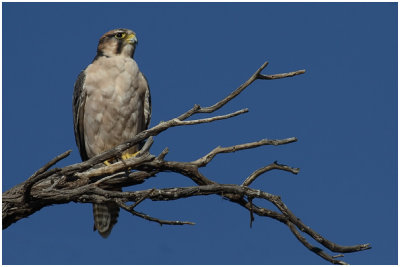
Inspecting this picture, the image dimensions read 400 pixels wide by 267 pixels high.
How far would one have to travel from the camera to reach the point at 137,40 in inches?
321

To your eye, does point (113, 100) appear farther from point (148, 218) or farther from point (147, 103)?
point (148, 218)

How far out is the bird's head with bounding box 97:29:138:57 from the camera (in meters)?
8.13

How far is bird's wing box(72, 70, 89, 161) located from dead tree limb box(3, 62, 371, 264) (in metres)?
1.71

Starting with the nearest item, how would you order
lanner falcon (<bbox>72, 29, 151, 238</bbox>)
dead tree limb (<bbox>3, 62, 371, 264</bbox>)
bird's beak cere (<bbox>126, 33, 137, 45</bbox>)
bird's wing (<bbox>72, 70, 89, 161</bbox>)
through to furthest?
dead tree limb (<bbox>3, 62, 371, 264</bbox>) → lanner falcon (<bbox>72, 29, 151, 238</bbox>) → bird's wing (<bbox>72, 70, 89, 161</bbox>) → bird's beak cere (<bbox>126, 33, 137, 45</bbox>)

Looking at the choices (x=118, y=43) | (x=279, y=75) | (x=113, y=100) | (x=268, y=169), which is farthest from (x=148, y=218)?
(x=118, y=43)

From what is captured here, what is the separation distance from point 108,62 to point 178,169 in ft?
6.78

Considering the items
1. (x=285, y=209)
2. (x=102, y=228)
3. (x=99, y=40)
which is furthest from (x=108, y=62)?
(x=285, y=209)

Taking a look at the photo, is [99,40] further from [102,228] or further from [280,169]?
[280,169]

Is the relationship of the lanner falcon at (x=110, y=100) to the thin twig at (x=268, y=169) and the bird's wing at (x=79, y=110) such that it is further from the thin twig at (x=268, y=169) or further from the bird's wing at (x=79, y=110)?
the thin twig at (x=268, y=169)

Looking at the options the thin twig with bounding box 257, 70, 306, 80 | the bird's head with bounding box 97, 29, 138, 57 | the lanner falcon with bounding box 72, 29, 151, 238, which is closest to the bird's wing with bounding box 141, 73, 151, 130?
the lanner falcon with bounding box 72, 29, 151, 238

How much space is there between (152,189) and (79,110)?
2.48 meters

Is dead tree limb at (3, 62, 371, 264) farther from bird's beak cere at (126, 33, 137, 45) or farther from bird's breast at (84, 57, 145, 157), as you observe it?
bird's beak cere at (126, 33, 137, 45)

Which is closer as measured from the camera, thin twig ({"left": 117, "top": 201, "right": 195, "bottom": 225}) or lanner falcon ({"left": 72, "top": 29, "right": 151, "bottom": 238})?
thin twig ({"left": 117, "top": 201, "right": 195, "bottom": 225})

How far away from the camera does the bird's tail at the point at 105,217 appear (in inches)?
299
